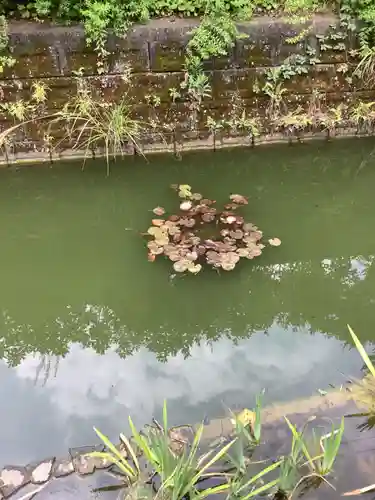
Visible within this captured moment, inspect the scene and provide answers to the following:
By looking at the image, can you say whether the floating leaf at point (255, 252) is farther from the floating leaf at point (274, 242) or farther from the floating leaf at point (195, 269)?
the floating leaf at point (195, 269)

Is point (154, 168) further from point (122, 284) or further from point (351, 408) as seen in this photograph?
point (351, 408)

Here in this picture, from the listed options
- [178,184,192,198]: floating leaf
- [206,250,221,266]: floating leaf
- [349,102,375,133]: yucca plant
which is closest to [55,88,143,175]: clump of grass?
[178,184,192,198]: floating leaf

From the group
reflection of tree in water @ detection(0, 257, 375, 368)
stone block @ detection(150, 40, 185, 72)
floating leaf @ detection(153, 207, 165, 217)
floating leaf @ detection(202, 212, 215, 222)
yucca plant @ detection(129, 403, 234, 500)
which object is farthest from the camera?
stone block @ detection(150, 40, 185, 72)

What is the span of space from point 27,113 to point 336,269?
129 inches

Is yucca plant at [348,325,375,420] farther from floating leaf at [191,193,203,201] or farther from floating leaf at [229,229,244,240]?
floating leaf at [191,193,203,201]

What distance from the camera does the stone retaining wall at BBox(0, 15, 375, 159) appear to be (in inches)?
Answer: 200

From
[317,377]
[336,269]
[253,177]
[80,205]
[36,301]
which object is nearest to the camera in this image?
[317,377]

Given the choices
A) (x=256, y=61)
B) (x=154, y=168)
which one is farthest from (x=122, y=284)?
(x=256, y=61)

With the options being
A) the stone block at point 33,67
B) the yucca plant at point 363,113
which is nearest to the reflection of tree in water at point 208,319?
the yucca plant at point 363,113

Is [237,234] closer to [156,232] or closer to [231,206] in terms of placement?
[231,206]

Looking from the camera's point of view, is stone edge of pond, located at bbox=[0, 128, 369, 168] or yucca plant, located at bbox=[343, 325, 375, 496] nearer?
yucca plant, located at bbox=[343, 325, 375, 496]

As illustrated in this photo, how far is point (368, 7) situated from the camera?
206 inches

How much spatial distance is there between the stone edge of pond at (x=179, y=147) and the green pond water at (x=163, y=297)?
4.6 inches

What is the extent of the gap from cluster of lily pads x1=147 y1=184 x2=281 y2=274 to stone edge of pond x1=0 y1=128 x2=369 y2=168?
0.95 m
